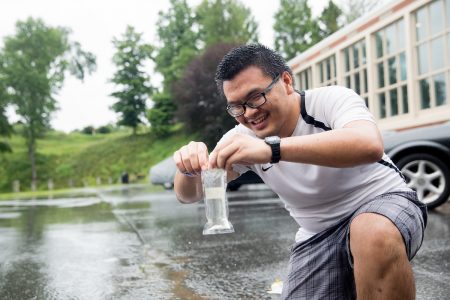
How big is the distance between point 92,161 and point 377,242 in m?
55.4

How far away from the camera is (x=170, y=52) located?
199ft

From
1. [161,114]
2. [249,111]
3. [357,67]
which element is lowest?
[249,111]

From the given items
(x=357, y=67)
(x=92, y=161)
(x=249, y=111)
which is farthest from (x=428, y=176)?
(x=92, y=161)

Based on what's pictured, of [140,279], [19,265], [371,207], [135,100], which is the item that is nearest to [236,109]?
[371,207]

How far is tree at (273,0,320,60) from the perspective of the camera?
2051 inches

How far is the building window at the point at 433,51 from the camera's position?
13.9m

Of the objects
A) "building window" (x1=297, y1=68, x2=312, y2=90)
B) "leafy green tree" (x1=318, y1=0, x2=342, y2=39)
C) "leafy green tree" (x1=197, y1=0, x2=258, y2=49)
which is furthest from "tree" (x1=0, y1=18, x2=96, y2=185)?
"building window" (x1=297, y1=68, x2=312, y2=90)

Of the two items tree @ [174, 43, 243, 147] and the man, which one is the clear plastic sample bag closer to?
the man

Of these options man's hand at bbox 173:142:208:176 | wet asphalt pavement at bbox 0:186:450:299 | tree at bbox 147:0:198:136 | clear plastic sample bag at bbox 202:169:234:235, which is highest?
tree at bbox 147:0:198:136

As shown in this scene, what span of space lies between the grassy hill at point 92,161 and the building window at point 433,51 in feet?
112

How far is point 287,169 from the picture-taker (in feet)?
7.73

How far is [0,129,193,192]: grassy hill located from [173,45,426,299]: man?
149ft

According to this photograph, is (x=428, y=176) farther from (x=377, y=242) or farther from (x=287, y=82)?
(x=377, y=242)

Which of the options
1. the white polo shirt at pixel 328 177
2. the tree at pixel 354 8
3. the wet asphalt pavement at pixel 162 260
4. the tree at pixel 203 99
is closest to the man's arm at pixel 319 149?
the white polo shirt at pixel 328 177
